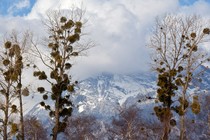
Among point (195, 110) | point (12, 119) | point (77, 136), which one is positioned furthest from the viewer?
point (77, 136)

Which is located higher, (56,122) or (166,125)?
(56,122)

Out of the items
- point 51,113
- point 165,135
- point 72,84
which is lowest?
point 165,135

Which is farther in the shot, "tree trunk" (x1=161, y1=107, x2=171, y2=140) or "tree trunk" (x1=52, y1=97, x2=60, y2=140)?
"tree trunk" (x1=161, y1=107, x2=171, y2=140)

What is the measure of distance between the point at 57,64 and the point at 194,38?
12.9 m

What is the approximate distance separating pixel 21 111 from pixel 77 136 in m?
44.3

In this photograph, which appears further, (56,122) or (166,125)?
(166,125)

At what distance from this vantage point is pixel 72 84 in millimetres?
39312

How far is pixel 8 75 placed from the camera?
41.2 metres

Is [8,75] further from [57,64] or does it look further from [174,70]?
[174,70]

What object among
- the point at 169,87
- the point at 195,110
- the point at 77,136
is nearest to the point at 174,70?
the point at 169,87

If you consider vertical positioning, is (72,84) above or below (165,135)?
above

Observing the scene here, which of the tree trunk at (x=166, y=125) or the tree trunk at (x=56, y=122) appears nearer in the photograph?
the tree trunk at (x=56, y=122)

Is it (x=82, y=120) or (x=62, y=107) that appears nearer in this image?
(x=62, y=107)

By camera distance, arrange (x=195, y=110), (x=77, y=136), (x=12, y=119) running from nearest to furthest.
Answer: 1. (x=195, y=110)
2. (x=12, y=119)
3. (x=77, y=136)
